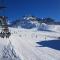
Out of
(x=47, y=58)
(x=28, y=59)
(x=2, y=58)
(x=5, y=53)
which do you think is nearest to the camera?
(x=2, y=58)

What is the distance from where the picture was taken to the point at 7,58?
22.8 metres

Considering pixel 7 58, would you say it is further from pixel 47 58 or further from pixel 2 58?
pixel 47 58

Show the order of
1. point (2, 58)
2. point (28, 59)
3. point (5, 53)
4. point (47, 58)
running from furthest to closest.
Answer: point (47, 58)
point (28, 59)
point (5, 53)
point (2, 58)

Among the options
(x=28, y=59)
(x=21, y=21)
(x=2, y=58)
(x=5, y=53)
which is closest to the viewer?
(x=2, y=58)

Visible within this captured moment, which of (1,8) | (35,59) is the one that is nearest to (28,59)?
(35,59)

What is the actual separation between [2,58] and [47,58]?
7.57m

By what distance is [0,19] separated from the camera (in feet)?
267

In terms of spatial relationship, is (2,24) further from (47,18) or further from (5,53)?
(47,18)

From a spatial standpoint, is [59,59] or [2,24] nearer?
[59,59]

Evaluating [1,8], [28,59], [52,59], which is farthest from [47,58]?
[1,8]

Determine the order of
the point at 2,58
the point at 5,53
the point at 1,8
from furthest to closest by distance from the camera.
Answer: the point at 1,8, the point at 5,53, the point at 2,58

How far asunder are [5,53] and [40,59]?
5.03 m

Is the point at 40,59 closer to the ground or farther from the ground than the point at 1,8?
closer to the ground

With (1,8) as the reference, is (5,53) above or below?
below
